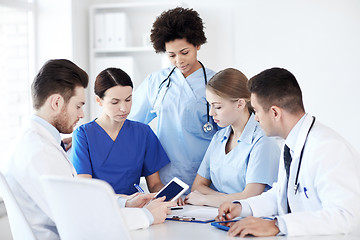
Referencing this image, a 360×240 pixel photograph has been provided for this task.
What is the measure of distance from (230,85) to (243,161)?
1.13ft

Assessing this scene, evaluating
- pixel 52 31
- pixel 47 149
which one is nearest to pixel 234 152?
pixel 47 149

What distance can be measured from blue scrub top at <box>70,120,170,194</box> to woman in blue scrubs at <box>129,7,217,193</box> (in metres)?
0.12

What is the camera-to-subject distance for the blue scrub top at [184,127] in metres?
2.41

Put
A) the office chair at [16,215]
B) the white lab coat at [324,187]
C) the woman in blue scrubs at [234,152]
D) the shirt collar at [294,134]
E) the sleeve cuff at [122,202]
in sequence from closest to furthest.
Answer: the white lab coat at [324,187] → the office chair at [16,215] → the shirt collar at [294,134] → the sleeve cuff at [122,202] → the woman in blue scrubs at [234,152]

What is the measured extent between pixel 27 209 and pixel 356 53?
3.02 metres

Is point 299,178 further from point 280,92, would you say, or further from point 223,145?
point 223,145

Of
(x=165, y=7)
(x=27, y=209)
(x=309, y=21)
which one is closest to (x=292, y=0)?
(x=309, y=21)

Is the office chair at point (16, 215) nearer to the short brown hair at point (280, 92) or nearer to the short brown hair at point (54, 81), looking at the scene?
the short brown hair at point (54, 81)

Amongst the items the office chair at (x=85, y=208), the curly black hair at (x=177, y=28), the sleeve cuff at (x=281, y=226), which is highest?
the curly black hair at (x=177, y=28)

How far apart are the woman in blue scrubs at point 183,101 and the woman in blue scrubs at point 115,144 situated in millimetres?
138

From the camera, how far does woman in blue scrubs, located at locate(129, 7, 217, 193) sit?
240cm

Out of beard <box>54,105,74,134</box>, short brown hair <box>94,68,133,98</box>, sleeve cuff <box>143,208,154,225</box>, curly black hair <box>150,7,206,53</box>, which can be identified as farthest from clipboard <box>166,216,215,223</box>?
curly black hair <box>150,7,206,53</box>

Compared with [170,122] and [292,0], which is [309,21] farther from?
[170,122]

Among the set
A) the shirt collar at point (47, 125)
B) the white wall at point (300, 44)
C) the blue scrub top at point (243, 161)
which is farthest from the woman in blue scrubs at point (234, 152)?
the white wall at point (300, 44)
